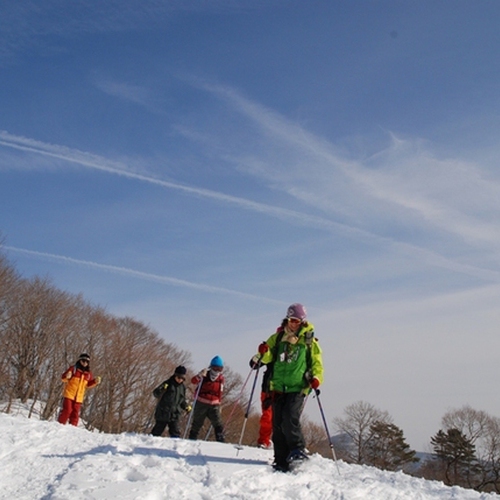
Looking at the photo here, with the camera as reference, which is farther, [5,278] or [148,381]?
[148,381]

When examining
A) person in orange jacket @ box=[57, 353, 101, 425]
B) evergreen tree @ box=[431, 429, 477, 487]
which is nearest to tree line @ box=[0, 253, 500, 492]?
evergreen tree @ box=[431, 429, 477, 487]

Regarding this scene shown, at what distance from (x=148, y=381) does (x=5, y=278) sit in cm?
1599

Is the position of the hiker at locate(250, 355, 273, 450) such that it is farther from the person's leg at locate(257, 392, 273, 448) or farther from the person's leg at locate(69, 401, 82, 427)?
the person's leg at locate(69, 401, 82, 427)

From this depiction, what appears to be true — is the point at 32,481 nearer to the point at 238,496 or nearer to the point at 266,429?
the point at 238,496

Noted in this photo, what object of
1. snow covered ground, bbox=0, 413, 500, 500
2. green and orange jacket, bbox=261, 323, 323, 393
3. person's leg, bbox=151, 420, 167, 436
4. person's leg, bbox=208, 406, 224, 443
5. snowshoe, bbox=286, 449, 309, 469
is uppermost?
green and orange jacket, bbox=261, 323, 323, 393

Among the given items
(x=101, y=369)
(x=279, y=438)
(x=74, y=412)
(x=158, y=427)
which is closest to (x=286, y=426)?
(x=279, y=438)

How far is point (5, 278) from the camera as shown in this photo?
34.2 meters

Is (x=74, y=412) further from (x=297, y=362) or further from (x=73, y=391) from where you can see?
(x=297, y=362)

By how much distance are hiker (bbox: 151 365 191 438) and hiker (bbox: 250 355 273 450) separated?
3.57m

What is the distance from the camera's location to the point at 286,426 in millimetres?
6781

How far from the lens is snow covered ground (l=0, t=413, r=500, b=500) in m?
5.32

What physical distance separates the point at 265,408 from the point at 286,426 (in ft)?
7.08

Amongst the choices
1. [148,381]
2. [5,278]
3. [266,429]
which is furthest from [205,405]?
[148,381]

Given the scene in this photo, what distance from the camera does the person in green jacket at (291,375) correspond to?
22.2ft
